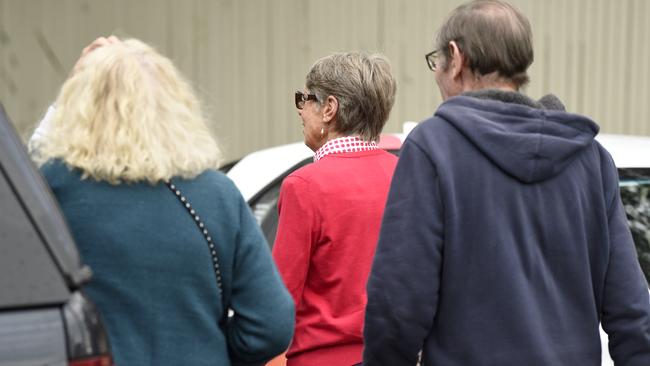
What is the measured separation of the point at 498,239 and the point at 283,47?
6.30 m

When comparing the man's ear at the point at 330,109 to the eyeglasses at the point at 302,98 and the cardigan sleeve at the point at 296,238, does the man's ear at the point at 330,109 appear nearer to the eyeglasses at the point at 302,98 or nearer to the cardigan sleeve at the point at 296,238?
the eyeglasses at the point at 302,98

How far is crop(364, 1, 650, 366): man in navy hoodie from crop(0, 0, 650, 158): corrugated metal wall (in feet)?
18.9

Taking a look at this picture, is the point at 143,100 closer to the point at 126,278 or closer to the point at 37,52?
the point at 126,278

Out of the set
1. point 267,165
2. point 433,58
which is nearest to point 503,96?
point 433,58

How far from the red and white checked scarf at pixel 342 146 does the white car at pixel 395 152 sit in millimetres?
990

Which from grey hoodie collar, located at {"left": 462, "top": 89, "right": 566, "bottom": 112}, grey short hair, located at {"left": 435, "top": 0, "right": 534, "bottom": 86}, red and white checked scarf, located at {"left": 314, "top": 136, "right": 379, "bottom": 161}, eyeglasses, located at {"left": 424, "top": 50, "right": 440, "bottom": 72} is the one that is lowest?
red and white checked scarf, located at {"left": 314, "top": 136, "right": 379, "bottom": 161}

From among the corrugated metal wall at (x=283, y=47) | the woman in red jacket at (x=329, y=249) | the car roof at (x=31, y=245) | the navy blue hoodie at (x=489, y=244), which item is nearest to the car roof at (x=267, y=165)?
the woman in red jacket at (x=329, y=249)

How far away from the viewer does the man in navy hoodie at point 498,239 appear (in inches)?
102

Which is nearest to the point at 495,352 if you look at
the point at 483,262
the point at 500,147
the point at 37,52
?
the point at 483,262

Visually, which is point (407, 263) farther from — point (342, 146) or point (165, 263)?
point (342, 146)

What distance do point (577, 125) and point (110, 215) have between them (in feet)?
3.72

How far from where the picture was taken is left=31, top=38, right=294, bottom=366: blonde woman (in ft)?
8.08

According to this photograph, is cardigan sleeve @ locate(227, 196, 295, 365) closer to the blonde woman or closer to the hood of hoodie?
the blonde woman

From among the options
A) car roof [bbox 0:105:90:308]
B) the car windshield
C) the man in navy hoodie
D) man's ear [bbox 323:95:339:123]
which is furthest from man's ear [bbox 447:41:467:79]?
the car windshield
